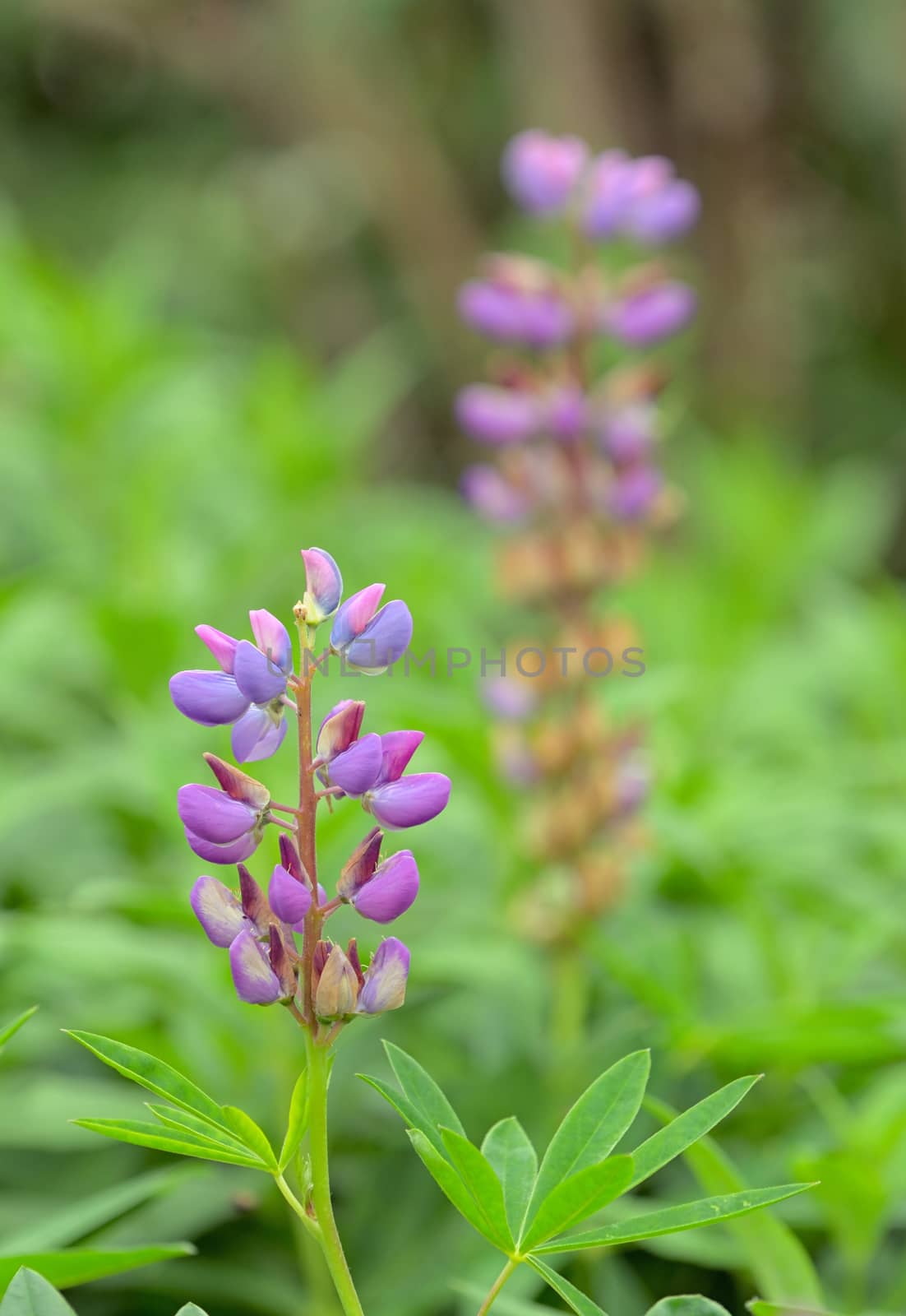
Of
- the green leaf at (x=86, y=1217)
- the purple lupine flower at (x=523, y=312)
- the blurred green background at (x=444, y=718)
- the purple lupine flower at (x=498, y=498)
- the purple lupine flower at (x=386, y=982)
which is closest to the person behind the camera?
the purple lupine flower at (x=386, y=982)

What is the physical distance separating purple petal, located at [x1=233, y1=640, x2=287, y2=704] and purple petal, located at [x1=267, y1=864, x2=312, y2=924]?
0.12 m

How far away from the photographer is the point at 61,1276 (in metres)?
1.16

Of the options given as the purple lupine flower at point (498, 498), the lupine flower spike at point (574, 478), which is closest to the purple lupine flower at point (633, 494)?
the lupine flower spike at point (574, 478)

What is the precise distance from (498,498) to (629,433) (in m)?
0.22

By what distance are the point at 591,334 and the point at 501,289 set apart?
152 mm

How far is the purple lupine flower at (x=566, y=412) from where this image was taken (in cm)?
209

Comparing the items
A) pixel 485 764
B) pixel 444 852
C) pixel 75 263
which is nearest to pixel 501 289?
pixel 485 764

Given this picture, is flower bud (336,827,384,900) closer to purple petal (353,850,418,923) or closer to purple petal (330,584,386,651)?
purple petal (353,850,418,923)

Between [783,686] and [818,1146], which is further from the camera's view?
[783,686]

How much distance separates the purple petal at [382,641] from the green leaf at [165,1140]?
1.13 feet

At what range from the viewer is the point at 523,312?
2.07m

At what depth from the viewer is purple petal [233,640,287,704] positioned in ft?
3.23

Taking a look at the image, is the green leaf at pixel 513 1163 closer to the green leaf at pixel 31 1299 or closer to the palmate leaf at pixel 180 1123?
the palmate leaf at pixel 180 1123

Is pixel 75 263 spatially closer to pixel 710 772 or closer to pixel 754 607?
pixel 754 607
